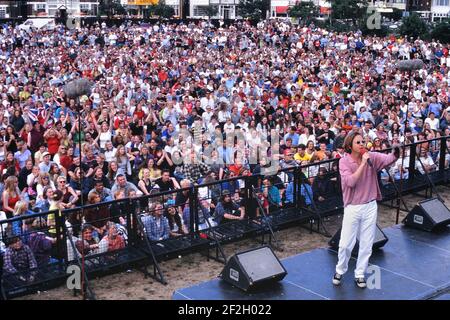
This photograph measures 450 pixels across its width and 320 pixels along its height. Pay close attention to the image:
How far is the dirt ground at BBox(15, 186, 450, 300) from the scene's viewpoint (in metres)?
7.85

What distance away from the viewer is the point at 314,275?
7812 millimetres

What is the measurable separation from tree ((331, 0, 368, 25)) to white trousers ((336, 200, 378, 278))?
42323mm

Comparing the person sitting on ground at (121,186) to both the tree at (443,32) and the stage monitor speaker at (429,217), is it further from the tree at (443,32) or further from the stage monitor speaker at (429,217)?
the tree at (443,32)

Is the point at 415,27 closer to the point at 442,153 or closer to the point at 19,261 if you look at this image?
the point at 442,153

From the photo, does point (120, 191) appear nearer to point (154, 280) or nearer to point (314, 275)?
point (154, 280)

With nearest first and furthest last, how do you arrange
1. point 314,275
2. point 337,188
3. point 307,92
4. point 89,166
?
point 314,275 → point 337,188 → point 89,166 → point 307,92

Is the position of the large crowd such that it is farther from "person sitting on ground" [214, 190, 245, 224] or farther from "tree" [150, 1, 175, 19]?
"tree" [150, 1, 175, 19]

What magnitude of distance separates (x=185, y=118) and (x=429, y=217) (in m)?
8.78

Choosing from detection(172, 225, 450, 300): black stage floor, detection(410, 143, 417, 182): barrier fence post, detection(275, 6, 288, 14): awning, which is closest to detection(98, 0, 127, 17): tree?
detection(275, 6, 288, 14): awning

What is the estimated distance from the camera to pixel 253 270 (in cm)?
731

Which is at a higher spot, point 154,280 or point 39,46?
point 39,46

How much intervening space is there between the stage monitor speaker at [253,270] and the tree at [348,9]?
139 ft
